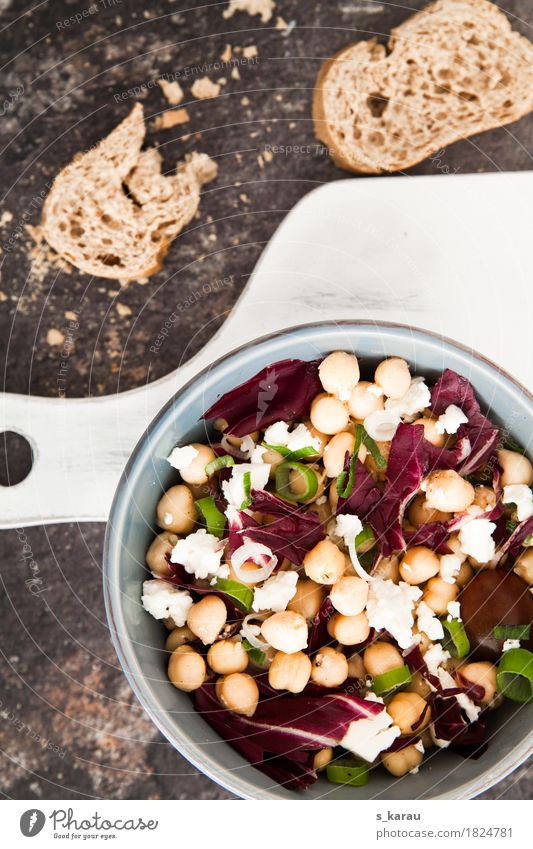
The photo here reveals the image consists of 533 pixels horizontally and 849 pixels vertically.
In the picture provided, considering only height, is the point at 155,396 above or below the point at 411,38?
below

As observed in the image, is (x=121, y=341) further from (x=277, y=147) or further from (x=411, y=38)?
(x=411, y=38)

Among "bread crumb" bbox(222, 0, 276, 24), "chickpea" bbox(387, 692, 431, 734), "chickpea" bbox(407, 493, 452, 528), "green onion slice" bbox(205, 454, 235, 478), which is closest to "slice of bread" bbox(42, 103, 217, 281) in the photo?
"bread crumb" bbox(222, 0, 276, 24)

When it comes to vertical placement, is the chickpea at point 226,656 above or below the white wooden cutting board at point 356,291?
below

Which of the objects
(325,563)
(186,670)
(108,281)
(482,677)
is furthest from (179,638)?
(108,281)

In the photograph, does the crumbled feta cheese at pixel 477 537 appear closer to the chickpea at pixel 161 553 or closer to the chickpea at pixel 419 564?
the chickpea at pixel 419 564

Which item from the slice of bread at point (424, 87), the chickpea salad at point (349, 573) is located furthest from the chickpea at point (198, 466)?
the slice of bread at point (424, 87)

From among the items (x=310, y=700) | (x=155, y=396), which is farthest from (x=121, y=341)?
(x=310, y=700)
